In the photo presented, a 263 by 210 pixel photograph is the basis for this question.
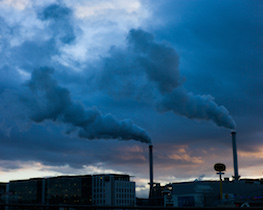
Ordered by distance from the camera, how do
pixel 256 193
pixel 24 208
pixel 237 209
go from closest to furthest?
pixel 237 209, pixel 24 208, pixel 256 193

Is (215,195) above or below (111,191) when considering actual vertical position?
below

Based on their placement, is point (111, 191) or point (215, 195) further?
point (111, 191)

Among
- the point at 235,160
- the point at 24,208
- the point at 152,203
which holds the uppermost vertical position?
the point at 235,160

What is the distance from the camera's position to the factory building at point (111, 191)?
185m

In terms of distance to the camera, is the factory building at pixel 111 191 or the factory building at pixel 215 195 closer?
the factory building at pixel 215 195

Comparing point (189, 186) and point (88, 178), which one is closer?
point (189, 186)

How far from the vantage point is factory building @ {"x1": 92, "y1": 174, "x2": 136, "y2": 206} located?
606 feet

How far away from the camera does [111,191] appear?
185 metres

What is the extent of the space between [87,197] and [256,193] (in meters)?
95.6

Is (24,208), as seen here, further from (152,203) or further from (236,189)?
(152,203)

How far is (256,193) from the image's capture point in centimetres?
14438

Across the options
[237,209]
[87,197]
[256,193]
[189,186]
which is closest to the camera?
[237,209]

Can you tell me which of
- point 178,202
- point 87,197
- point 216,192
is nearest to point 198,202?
point 178,202

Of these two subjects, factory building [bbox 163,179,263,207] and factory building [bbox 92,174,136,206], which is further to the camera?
factory building [bbox 92,174,136,206]
